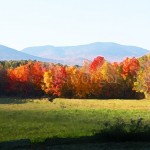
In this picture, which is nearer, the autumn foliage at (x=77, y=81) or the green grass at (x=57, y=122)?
the green grass at (x=57, y=122)

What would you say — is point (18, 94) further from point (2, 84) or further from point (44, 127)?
point (44, 127)

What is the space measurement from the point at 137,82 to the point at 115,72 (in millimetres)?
9169

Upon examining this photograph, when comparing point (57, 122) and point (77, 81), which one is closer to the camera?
point (57, 122)

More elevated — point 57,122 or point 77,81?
A: point 77,81

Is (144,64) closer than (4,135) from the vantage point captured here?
No

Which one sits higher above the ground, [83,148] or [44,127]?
[83,148]

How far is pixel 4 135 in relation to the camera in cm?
2883

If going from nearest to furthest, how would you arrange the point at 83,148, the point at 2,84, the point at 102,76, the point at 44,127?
the point at 83,148 < the point at 44,127 < the point at 102,76 < the point at 2,84

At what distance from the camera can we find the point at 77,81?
103m

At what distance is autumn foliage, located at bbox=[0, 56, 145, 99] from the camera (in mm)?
100812

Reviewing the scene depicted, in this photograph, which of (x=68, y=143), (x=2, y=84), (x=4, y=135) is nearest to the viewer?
(x=68, y=143)

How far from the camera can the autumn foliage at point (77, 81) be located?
100812mm

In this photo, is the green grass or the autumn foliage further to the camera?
the autumn foliage

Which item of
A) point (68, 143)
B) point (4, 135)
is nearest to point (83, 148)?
point (68, 143)
